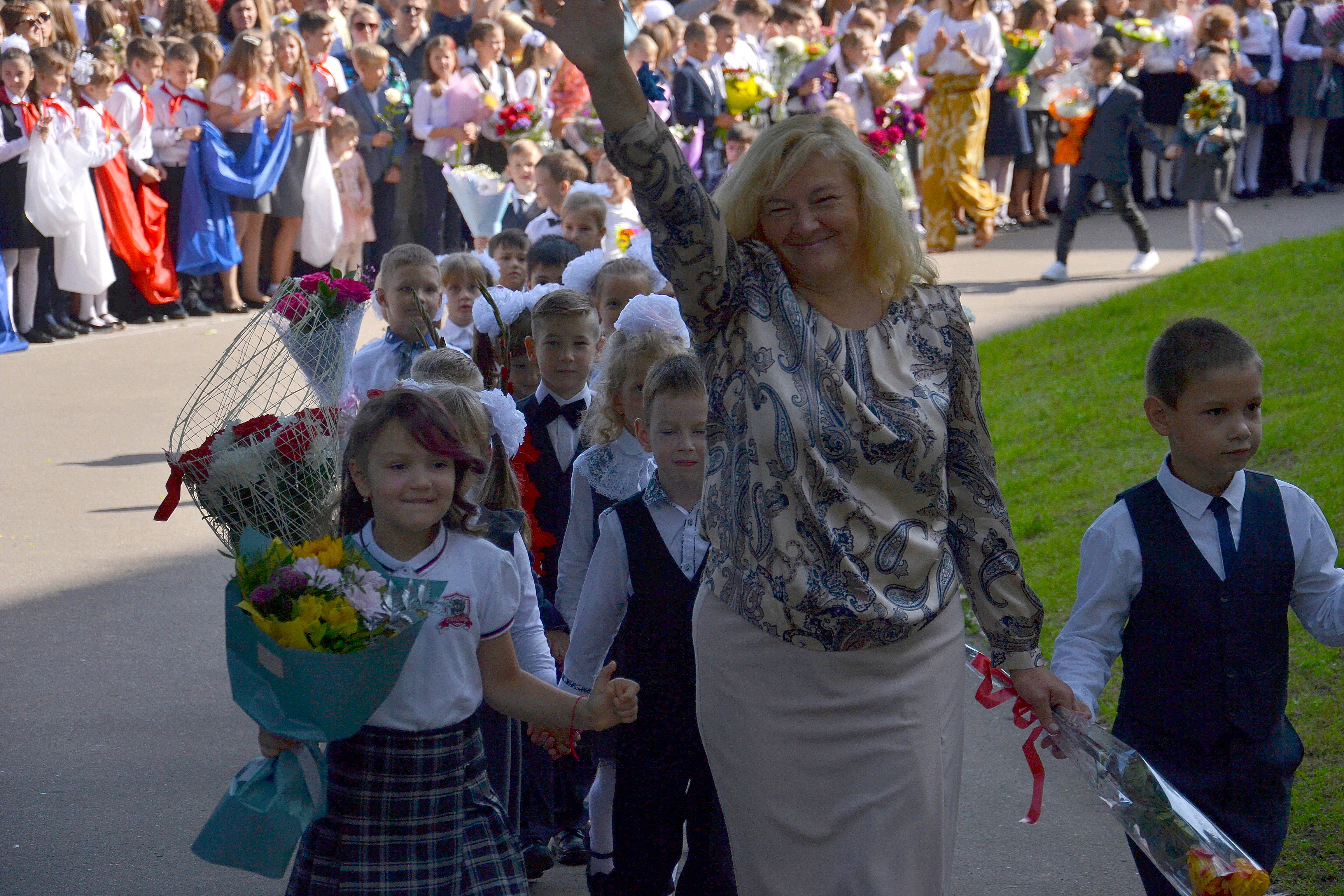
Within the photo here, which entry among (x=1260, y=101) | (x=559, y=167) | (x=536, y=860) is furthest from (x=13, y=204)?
(x=1260, y=101)

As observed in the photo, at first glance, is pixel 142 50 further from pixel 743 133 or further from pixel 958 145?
pixel 958 145

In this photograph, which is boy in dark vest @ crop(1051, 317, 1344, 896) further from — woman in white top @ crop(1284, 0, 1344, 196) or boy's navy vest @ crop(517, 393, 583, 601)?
woman in white top @ crop(1284, 0, 1344, 196)

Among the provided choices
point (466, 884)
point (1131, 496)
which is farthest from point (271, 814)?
point (1131, 496)

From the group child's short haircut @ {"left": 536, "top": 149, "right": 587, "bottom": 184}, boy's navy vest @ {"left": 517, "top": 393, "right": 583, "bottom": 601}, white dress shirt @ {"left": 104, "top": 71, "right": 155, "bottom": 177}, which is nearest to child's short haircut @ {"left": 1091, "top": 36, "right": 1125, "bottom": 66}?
child's short haircut @ {"left": 536, "top": 149, "right": 587, "bottom": 184}

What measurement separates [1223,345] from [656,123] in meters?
1.50

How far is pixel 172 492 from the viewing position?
10.6 feet

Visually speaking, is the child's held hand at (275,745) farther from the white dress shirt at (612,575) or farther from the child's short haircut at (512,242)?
the child's short haircut at (512,242)

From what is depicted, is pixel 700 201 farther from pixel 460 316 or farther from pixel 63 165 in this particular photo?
pixel 63 165

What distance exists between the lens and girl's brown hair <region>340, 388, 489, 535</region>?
9.89 feet

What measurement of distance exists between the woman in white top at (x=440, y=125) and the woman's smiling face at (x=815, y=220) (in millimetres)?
10639

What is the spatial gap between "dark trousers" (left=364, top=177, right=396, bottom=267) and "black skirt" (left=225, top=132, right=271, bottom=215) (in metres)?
1.37

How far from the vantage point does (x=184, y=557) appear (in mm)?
6902

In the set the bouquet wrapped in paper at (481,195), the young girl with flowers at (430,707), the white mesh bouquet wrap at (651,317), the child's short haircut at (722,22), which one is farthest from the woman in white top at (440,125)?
the young girl with flowers at (430,707)

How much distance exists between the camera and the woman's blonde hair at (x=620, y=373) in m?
4.04
